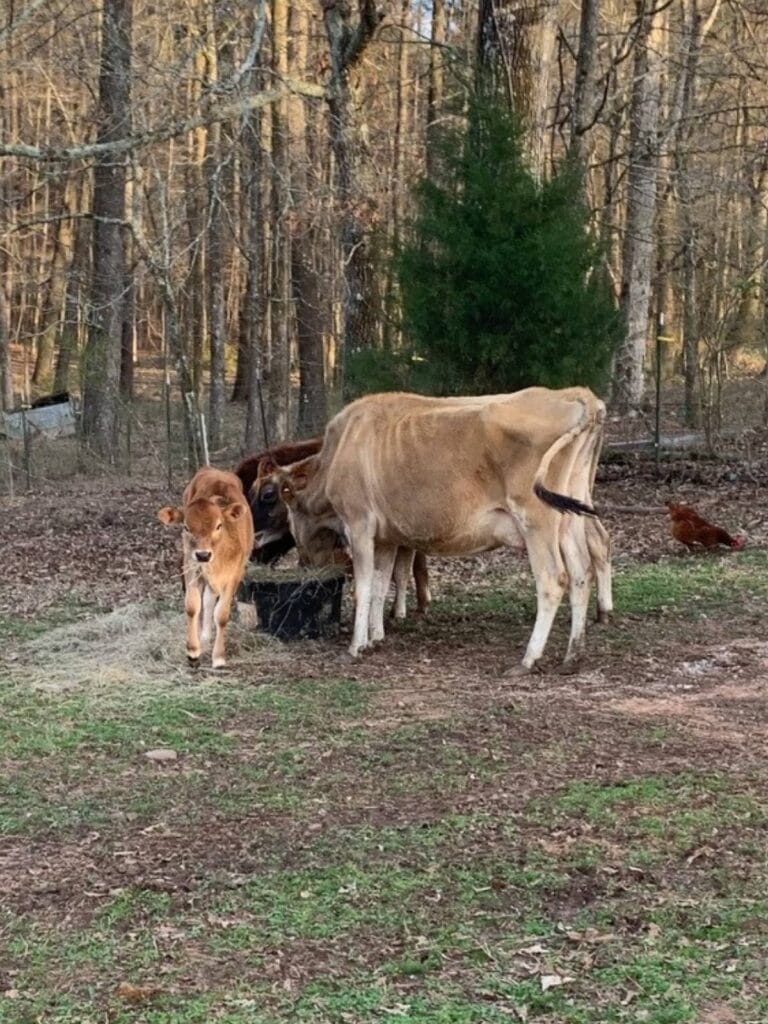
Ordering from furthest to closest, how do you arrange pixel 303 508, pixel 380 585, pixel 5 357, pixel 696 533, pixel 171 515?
pixel 5 357 < pixel 696 533 < pixel 303 508 < pixel 380 585 < pixel 171 515

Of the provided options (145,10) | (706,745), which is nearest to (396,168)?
(145,10)

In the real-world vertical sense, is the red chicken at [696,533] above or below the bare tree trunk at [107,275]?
below

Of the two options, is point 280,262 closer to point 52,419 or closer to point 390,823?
point 52,419

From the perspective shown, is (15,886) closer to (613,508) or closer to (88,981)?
(88,981)

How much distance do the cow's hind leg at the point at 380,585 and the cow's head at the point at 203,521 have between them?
4.11 feet

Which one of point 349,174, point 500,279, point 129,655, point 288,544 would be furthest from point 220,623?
point 349,174

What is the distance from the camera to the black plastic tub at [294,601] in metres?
8.80

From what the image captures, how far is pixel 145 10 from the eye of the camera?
73.0ft

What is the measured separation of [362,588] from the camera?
8.69 metres

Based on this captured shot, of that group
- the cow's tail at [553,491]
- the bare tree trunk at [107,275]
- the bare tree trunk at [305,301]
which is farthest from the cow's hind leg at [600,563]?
the bare tree trunk at [107,275]

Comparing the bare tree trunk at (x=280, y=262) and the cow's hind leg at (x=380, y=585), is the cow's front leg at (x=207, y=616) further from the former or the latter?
the bare tree trunk at (x=280, y=262)

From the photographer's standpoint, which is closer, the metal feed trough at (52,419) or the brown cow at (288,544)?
the brown cow at (288,544)

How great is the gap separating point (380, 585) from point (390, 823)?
3.77m

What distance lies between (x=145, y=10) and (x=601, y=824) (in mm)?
20073
